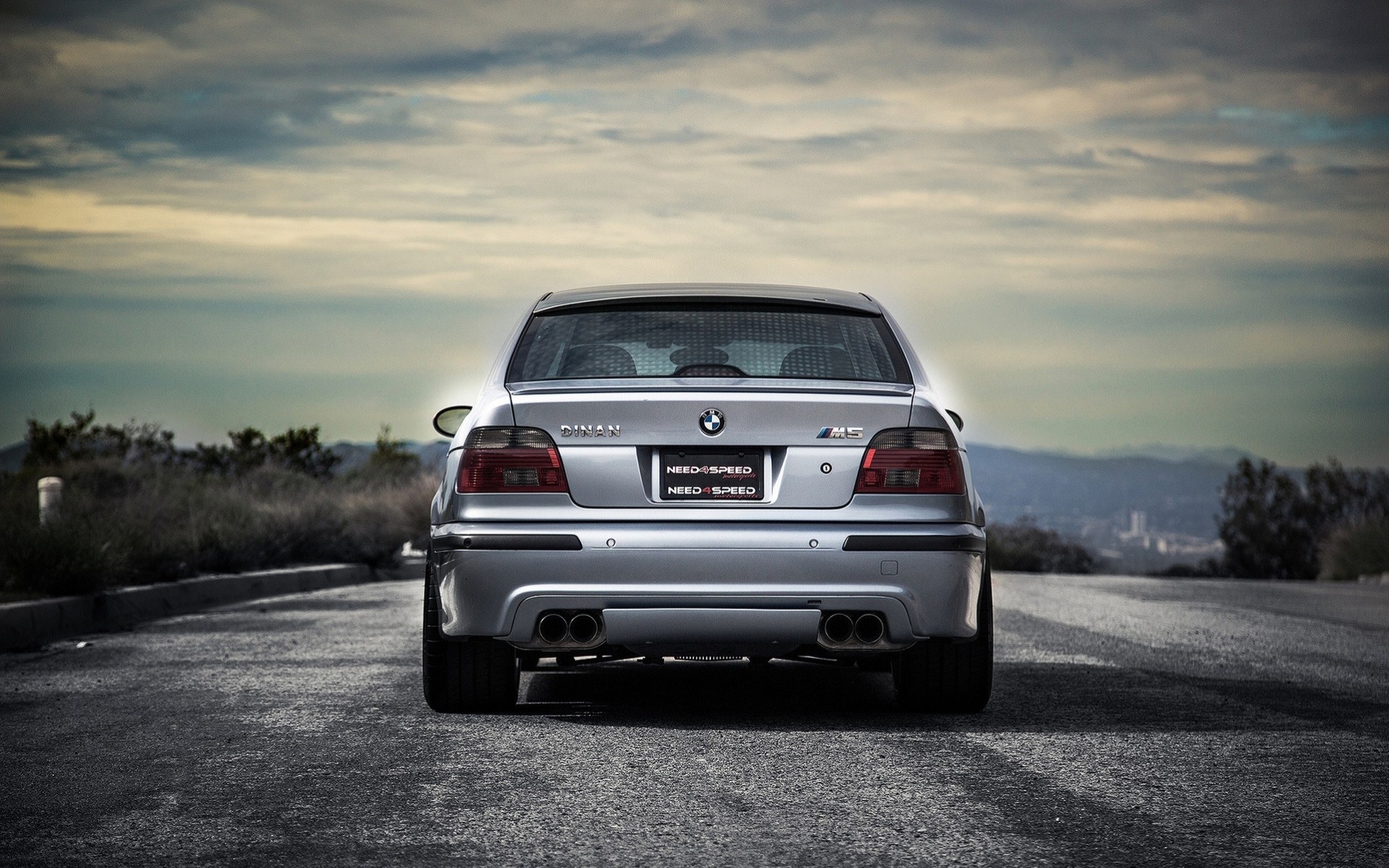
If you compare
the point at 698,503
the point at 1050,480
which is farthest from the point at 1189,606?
the point at 1050,480

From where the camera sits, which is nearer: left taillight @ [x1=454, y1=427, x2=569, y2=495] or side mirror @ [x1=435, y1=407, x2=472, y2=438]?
left taillight @ [x1=454, y1=427, x2=569, y2=495]

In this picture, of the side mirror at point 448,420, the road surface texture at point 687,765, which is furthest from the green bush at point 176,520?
the side mirror at point 448,420

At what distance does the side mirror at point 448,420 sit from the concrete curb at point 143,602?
3.98 meters

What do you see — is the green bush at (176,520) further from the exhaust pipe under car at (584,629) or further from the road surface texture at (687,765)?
the exhaust pipe under car at (584,629)

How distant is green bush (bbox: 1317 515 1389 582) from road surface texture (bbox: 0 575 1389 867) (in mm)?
15663

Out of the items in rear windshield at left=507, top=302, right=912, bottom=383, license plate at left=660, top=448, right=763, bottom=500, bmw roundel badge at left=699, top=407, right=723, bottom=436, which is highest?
rear windshield at left=507, top=302, right=912, bottom=383

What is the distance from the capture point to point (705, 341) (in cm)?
670

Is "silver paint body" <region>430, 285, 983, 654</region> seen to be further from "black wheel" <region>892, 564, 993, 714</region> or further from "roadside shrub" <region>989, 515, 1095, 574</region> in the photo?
"roadside shrub" <region>989, 515, 1095, 574</region>

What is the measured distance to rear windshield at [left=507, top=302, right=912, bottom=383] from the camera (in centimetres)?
658

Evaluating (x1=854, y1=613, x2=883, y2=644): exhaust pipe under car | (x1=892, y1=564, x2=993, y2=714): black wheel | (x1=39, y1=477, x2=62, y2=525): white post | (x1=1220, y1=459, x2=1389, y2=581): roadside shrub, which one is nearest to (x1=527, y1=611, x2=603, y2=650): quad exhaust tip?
(x1=854, y1=613, x2=883, y2=644): exhaust pipe under car

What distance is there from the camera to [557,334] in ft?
22.1

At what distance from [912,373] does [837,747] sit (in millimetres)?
1637

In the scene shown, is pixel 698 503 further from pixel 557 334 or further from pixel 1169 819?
pixel 1169 819

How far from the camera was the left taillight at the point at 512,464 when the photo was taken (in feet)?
19.1
